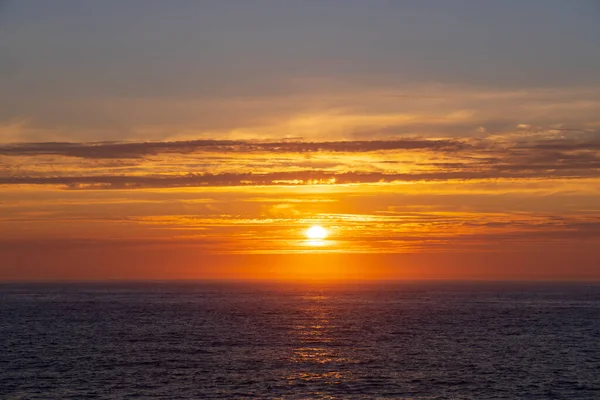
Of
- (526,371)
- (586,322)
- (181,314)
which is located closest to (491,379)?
(526,371)

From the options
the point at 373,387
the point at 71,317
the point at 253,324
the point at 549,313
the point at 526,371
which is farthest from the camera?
the point at 549,313

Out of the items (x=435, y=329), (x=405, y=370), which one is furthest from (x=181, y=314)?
(x=405, y=370)

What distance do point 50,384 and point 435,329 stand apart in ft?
187

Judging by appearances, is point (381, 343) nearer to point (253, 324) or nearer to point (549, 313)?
point (253, 324)

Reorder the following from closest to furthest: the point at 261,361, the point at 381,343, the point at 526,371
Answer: the point at 526,371 → the point at 261,361 → the point at 381,343

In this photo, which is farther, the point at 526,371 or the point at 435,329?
the point at 435,329

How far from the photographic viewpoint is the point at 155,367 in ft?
225

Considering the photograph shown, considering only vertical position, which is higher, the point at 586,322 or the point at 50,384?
the point at 586,322

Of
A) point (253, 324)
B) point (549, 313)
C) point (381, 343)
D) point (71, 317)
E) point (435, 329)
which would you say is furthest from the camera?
point (549, 313)

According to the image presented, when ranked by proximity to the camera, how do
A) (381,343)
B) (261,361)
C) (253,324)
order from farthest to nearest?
(253,324) → (381,343) → (261,361)

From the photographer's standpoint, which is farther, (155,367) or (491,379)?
(155,367)

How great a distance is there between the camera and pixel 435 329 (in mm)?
103125

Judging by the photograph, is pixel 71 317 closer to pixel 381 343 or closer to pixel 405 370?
pixel 381 343

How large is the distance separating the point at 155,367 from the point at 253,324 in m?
43.8
